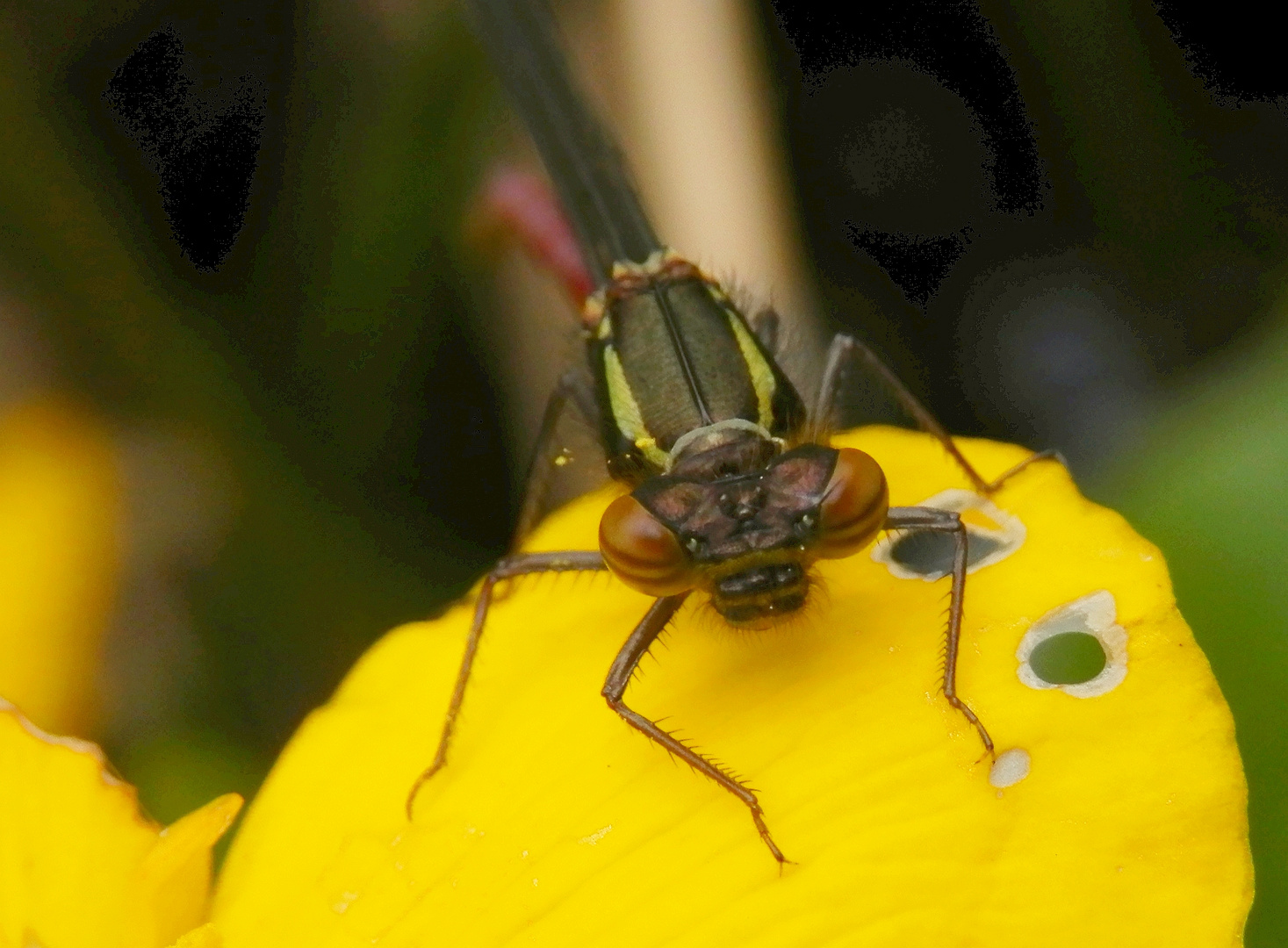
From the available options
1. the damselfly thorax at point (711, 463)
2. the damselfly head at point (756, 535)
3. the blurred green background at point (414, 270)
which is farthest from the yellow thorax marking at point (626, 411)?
the blurred green background at point (414, 270)

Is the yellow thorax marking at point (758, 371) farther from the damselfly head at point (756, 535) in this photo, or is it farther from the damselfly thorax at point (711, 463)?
the damselfly head at point (756, 535)

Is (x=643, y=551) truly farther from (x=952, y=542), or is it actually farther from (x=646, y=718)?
(x=952, y=542)

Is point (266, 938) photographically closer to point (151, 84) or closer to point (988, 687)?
point (988, 687)

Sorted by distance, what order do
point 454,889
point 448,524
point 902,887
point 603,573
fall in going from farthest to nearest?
point 448,524 < point 603,573 < point 454,889 < point 902,887

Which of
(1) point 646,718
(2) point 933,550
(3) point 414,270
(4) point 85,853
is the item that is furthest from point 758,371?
(4) point 85,853

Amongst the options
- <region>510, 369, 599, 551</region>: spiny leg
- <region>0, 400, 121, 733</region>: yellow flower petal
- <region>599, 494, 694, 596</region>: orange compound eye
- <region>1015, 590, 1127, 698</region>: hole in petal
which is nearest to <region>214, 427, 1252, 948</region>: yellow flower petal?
<region>1015, 590, 1127, 698</region>: hole in petal

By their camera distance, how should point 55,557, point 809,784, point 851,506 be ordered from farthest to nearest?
1. point 55,557
2. point 851,506
3. point 809,784

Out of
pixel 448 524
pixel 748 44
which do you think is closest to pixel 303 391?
pixel 448 524
